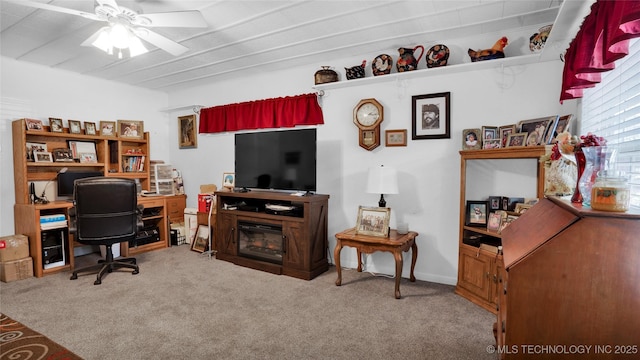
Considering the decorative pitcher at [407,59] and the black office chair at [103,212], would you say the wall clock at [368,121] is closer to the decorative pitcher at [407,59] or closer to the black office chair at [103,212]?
the decorative pitcher at [407,59]

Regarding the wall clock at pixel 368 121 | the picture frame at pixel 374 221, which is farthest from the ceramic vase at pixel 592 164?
the wall clock at pixel 368 121

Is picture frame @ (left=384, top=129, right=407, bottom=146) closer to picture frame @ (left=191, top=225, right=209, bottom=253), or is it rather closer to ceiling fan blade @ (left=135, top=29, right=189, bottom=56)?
ceiling fan blade @ (left=135, top=29, right=189, bottom=56)

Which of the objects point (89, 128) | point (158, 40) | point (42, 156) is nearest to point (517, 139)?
point (158, 40)

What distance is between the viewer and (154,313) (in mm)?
2426

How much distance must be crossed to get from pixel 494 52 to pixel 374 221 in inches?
71.9

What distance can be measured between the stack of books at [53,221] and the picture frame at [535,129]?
4.70 metres

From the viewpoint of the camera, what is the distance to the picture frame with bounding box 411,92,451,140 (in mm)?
3000

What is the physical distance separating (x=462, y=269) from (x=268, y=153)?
93.6 inches

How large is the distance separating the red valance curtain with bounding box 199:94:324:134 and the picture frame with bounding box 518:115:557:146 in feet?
6.61

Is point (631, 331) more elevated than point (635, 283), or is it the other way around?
point (635, 283)

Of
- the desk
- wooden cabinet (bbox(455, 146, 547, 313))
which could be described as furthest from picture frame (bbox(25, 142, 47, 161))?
wooden cabinet (bbox(455, 146, 547, 313))

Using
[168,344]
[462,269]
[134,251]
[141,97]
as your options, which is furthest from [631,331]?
[141,97]

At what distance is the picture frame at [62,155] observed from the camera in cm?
371

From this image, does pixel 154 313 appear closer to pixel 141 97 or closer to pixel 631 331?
pixel 631 331
